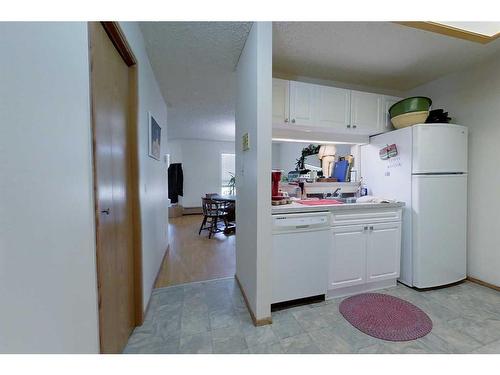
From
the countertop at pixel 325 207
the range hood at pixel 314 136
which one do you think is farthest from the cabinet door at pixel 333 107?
the countertop at pixel 325 207

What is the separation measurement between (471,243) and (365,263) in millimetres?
1364

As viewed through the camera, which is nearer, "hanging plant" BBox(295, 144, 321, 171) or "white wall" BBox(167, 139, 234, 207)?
"hanging plant" BBox(295, 144, 321, 171)

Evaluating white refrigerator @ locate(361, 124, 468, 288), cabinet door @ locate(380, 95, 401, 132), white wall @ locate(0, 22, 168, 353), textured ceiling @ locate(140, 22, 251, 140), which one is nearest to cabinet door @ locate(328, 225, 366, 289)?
white refrigerator @ locate(361, 124, 468, 288)

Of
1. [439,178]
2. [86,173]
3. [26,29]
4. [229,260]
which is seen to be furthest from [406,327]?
[26,29]

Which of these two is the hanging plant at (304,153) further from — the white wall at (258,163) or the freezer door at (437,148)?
the white wall at (258,163)

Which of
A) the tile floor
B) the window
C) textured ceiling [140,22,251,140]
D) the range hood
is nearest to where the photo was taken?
the tile floor

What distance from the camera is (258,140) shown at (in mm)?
1569

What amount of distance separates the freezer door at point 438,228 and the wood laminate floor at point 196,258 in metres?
2.04

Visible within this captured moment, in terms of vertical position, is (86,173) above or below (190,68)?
below

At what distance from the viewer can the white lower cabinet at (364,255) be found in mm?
1945

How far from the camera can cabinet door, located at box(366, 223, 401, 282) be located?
2.05 meters

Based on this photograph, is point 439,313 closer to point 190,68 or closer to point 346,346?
point 346,346

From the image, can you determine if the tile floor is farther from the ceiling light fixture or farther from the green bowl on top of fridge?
the ceiling light fixture

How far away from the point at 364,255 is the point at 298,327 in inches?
37.4
